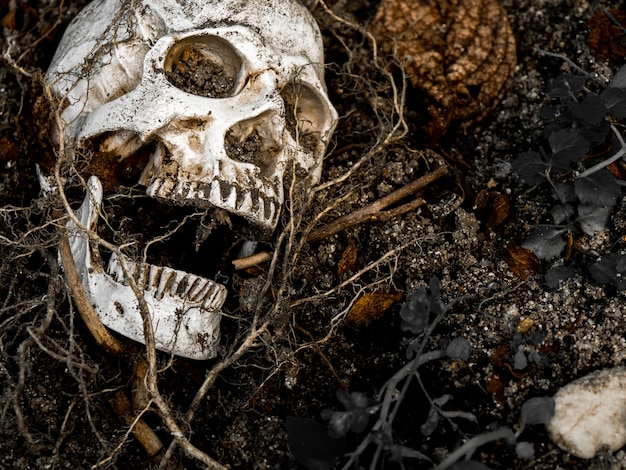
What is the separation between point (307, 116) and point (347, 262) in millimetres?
426

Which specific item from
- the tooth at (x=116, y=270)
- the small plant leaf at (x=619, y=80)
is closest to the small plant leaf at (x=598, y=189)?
the small plant leaf at (x=619, y=80)

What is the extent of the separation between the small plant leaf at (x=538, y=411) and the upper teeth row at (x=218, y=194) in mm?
748

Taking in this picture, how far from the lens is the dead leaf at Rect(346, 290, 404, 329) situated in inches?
72.6

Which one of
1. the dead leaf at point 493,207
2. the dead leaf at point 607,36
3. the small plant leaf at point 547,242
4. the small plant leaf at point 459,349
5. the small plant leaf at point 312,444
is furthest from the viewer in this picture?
the dead leaf at point 607,36

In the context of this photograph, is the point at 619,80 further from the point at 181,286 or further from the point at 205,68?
the point at 181,286

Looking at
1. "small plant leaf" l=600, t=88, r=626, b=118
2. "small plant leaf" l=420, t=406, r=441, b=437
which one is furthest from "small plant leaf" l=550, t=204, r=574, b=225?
"small plant leaf" l=420, t=406, r=441, b=437

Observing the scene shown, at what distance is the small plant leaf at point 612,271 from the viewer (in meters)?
1.73

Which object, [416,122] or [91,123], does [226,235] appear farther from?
[416,122]

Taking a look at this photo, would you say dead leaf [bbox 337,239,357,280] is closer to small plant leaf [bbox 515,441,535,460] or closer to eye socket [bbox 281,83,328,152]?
eye socket [bbox 281,83,328,152]

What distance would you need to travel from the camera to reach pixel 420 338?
5.61ft

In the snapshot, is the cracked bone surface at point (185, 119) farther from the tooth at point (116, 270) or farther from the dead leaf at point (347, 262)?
the dead leaf at point (347, 262)

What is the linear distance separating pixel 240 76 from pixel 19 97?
80cm

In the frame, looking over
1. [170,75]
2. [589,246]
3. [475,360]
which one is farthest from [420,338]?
[170,75]

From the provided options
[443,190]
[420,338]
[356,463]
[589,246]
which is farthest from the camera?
[443,190]
